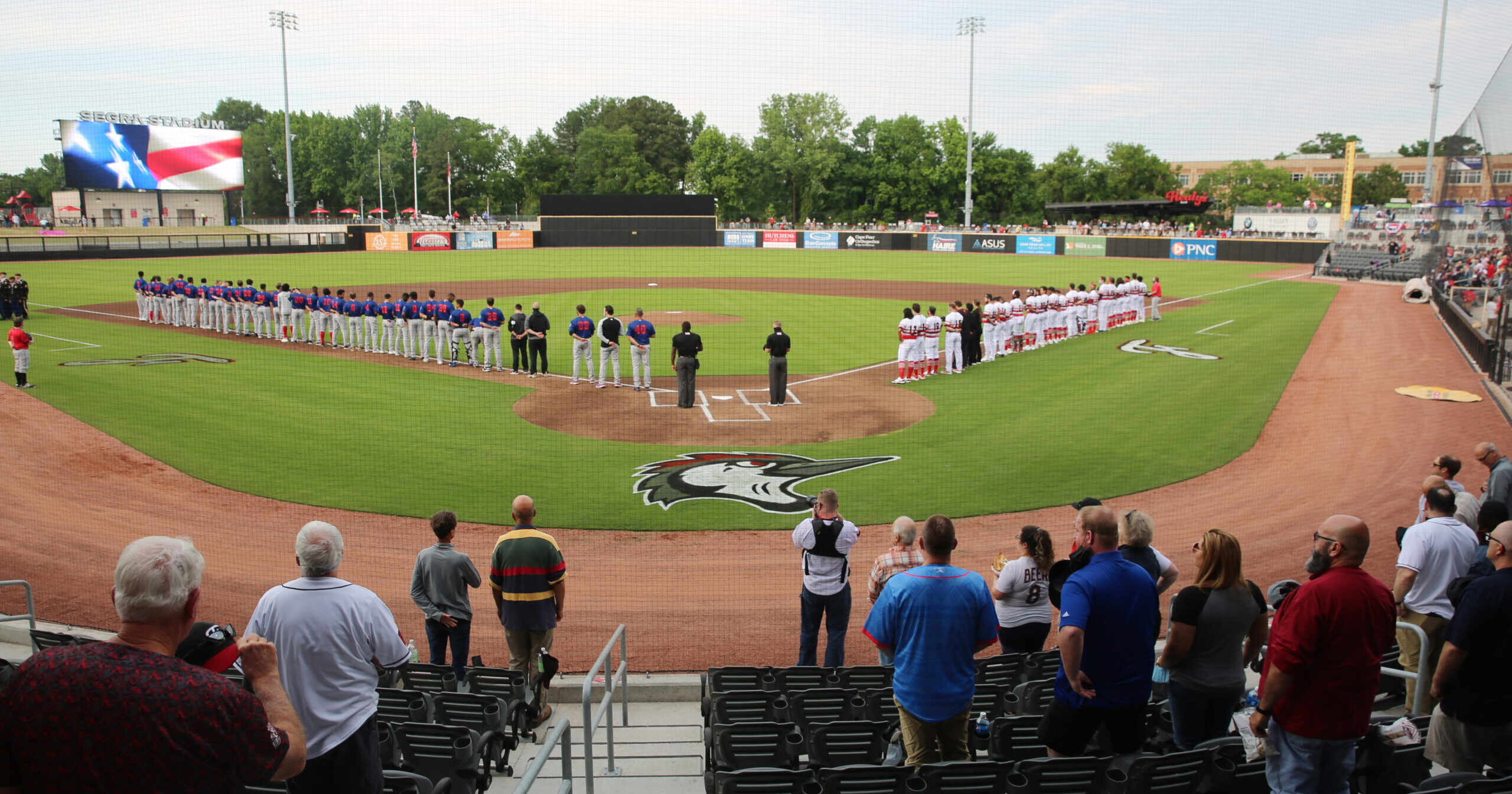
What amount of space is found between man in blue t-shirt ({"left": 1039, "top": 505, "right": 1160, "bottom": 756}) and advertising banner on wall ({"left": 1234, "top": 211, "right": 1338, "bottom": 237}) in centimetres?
7088

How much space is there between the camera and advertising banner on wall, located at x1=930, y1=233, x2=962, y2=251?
6750cm

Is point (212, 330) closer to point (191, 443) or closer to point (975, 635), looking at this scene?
point (191, 443)

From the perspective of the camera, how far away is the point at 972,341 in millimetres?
23188

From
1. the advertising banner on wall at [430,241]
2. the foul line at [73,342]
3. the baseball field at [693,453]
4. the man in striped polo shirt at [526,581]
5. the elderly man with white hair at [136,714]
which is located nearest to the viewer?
the elderly man with white hair at [136,714]

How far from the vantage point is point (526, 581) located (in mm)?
6961

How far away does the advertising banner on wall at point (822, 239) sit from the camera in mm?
71188

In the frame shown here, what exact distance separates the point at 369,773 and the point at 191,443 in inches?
540

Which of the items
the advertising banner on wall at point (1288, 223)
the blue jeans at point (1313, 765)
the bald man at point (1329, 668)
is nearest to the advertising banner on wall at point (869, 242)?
the advertising banner on wall at point (1288, 223)

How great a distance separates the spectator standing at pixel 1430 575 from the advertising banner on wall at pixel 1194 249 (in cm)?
5748

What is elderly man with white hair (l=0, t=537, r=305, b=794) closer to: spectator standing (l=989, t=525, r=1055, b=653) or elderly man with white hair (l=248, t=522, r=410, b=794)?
elderly man with white hair (l=248, t=522, r=410, b=794)

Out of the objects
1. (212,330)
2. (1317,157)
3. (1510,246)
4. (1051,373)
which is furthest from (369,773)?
(1317,157)

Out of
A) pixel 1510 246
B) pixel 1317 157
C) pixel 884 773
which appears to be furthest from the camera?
pixel 1317 157

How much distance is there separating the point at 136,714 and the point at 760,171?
7874 centimetres

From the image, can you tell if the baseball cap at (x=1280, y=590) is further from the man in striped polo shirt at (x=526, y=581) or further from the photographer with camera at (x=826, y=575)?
the man in striped polo shirt at (x=526, y=581)
